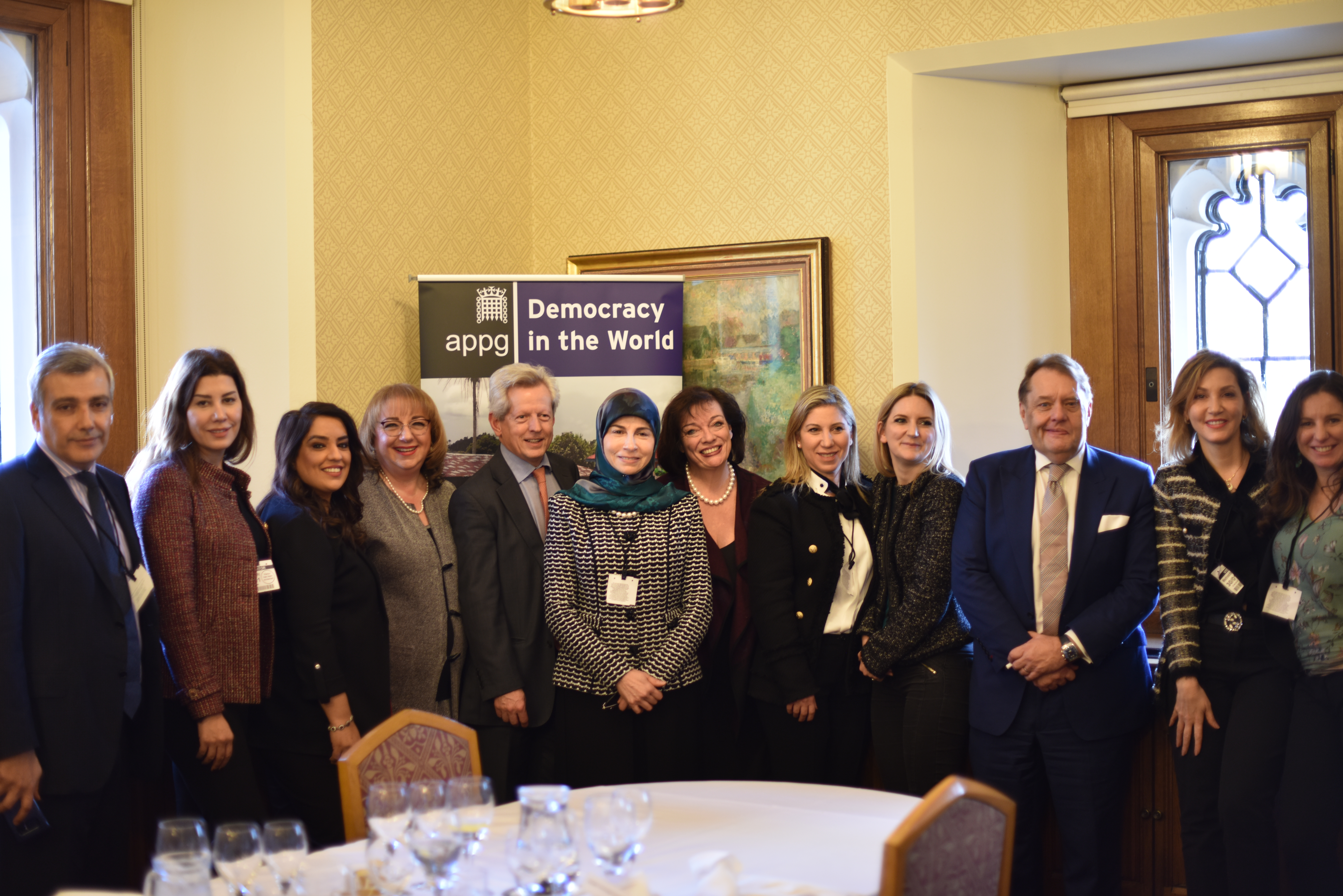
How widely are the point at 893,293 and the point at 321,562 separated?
2579mm

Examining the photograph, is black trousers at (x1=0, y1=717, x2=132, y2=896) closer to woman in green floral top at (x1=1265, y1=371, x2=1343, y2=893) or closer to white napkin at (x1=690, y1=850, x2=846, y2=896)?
white napkin at (x1=690, y1=850, x2=846, y2=896)

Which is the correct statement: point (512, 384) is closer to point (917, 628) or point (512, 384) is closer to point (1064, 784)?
point (917, 628)

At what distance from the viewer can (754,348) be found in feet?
16.6

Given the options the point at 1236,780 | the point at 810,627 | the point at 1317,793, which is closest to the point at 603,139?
the point at 810,627

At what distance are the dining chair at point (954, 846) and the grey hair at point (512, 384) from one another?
2.14 meters

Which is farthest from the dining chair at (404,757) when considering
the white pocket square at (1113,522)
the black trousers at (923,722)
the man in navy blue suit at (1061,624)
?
the white pocket square at (1113,522)

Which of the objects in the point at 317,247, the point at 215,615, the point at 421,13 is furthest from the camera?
the point at 421,13

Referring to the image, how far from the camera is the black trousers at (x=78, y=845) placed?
9.05 feet

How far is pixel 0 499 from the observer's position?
9.02 feet

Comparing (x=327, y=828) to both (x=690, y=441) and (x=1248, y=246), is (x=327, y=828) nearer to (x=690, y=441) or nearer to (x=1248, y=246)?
(x=690, y=441)

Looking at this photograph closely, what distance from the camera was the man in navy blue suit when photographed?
332cm

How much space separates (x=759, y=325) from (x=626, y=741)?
2.18 m

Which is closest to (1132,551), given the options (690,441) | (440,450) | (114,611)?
(690,441)

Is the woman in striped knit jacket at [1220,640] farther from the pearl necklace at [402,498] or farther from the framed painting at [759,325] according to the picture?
the pearl necklace at [402,498]
